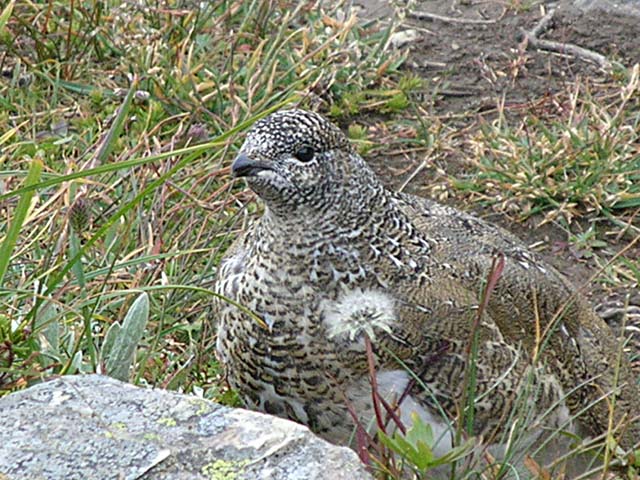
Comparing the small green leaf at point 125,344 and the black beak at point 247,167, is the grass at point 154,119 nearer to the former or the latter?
the small green leaf at point 125,344

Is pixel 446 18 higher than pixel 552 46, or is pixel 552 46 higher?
pixel 552 46

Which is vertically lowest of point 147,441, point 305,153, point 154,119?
point 154,119

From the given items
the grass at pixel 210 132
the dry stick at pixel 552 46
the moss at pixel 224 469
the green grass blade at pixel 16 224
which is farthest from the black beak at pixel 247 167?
the dry stick at pixel 552 46

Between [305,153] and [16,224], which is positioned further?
[305,153]

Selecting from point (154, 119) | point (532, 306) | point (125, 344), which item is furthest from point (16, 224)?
point (154, 119)

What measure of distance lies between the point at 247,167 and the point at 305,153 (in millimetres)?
195

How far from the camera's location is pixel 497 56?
20.4 feet

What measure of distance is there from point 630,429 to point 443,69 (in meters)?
2.63

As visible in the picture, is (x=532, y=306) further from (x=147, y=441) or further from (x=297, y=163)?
(x=147, y=441)

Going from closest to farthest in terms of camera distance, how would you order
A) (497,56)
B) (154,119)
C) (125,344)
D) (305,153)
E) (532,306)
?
(125,344)
(305,153)
(532,306)
(154,119)
(497,56)

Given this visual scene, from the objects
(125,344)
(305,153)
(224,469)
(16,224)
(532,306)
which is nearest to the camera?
(224,469)

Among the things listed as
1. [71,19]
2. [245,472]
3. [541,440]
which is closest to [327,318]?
[541,440]

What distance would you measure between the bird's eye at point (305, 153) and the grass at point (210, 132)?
84 centimetres

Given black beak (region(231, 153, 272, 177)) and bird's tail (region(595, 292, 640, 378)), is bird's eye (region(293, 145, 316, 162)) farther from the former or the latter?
bird's tail (region(595, 292, 640, 378))
